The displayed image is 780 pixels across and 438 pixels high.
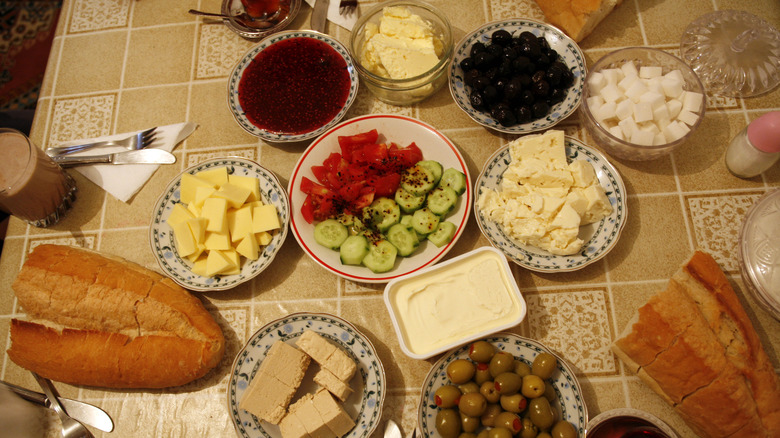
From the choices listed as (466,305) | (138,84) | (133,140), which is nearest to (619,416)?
(466,305)

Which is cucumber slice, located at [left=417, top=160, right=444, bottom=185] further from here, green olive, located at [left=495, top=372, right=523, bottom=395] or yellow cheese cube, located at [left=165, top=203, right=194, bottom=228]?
yellow cheese cube, located at [left=165, top=203, right=194, bottom=228]

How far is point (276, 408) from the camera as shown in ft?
5.57

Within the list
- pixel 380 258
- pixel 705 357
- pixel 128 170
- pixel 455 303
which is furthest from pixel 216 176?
pixel 705 357

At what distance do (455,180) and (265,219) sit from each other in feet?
2.63

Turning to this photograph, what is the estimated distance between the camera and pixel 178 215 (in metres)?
2.00

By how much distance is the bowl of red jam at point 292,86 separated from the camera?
2.18 metres

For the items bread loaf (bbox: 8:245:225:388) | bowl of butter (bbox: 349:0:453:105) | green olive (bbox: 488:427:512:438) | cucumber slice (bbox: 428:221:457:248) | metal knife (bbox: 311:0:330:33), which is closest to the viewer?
green olive (bbox: 488:427:512:438)

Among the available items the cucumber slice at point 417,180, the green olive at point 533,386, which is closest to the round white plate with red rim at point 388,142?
the cucumber slice at point 417,180

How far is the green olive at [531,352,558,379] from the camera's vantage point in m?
1.60

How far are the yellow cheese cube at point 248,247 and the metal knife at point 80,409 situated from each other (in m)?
0.82

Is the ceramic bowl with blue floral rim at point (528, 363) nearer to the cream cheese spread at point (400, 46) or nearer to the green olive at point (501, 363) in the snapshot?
the green olive at point (501, 363)

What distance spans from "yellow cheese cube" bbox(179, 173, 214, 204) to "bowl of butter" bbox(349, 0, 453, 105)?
848 mm

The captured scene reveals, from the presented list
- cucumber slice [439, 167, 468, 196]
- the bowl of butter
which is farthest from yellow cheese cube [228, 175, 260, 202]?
cucumber slice [439, 167, 468, 196]

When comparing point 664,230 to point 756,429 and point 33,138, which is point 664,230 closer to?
point 756,429
